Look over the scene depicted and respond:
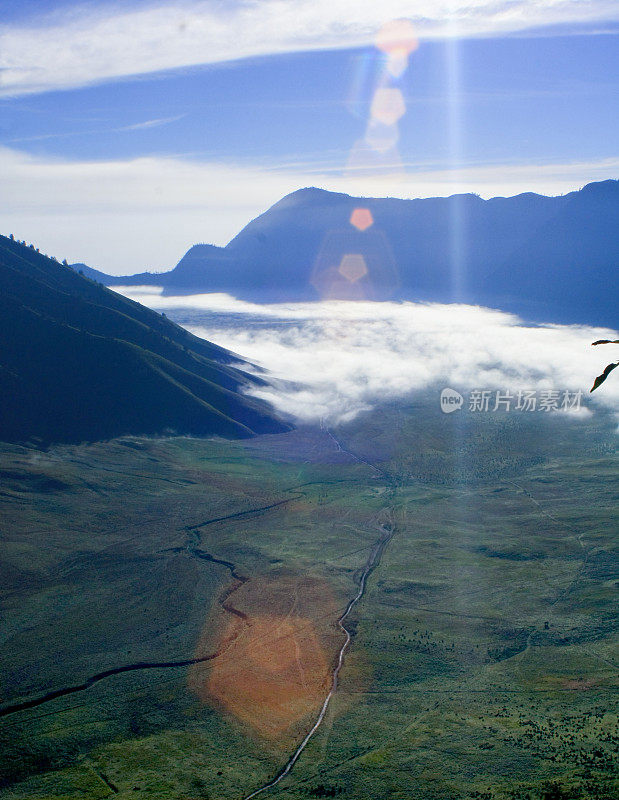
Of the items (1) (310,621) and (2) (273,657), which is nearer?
(2) (273,657)

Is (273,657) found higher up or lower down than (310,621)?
lower down

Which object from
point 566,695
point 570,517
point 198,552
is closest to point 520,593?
point 566,695

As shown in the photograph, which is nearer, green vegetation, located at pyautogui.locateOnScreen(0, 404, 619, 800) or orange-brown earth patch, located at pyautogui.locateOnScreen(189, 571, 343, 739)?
green vegetation, located at pyautogui.locateOnScreen(0, 404, 619, 800)

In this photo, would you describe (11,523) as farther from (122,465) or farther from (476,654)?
(476,654)

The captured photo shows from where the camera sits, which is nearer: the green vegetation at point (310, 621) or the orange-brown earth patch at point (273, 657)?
the green vegetation at point (310, 621)
